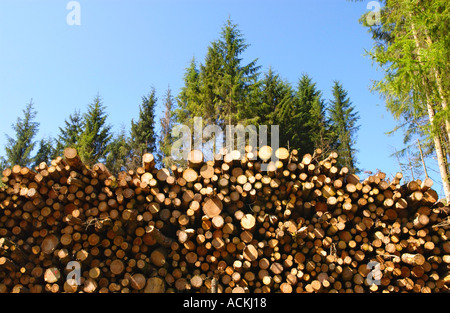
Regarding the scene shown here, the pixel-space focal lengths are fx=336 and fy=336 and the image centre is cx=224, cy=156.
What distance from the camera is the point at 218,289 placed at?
4.59 meters

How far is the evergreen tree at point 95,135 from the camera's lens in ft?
60.1

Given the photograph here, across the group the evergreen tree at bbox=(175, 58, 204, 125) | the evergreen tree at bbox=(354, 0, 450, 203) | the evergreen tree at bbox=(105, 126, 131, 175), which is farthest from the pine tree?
the evergreen tree at bbox=(354, 0, 450, 203)

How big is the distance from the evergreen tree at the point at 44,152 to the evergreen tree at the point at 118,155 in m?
3.16

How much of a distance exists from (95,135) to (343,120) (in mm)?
15679

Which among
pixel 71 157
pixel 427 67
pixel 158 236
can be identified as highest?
pixel 427 67

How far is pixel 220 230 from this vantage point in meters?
4.78

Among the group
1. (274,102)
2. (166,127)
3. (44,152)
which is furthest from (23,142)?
(274,102)

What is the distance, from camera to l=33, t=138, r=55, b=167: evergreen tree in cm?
1952

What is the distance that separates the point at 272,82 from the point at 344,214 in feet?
49.2

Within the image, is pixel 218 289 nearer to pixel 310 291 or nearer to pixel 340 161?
pixel 310 291

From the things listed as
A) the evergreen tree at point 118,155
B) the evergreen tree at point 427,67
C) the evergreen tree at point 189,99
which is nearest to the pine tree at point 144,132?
the evergreen tree at point 118,155

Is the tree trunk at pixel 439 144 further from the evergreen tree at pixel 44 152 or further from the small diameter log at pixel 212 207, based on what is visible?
the evergreen tree at pixel 44 152

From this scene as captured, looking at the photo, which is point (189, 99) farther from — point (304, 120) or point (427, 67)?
point (427, 67)
